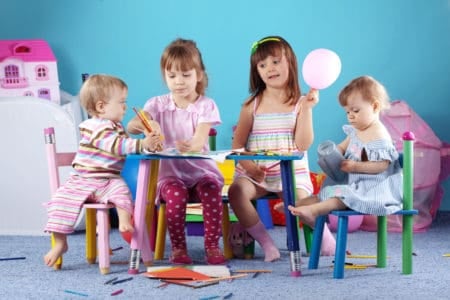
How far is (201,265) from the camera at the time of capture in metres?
2.42

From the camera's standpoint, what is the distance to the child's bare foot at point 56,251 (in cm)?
237

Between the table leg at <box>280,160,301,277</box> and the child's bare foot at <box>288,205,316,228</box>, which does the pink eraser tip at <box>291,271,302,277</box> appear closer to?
the table leg at <box>280,160,301,277</box>

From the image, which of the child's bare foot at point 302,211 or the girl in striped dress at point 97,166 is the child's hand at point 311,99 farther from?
the girl in striped dress at point 97,166

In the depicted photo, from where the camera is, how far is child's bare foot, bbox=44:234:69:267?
237 cm

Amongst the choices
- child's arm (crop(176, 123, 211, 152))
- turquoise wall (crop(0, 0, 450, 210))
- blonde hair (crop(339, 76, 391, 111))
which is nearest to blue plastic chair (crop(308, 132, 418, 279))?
blonde hair (crop(339, 76, 391, 111))

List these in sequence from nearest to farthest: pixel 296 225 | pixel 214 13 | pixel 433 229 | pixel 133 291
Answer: pixel 133 291 < pixel 296 225 < pixel 433 229 < pixel 214 13

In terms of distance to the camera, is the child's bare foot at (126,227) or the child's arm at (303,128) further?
the child's arm at (303,128)

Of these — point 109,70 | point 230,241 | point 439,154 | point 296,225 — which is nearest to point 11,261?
point 230,241

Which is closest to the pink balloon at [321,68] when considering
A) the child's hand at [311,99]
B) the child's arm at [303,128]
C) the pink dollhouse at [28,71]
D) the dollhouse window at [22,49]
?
the child's hand at [311,99]

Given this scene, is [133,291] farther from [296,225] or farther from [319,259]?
[319,259]

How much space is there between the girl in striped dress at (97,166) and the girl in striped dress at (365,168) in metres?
0.51

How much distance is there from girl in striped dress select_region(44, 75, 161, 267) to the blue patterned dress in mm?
557

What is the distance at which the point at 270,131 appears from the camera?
2.58 meters

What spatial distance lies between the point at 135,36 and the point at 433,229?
56.3 inches
